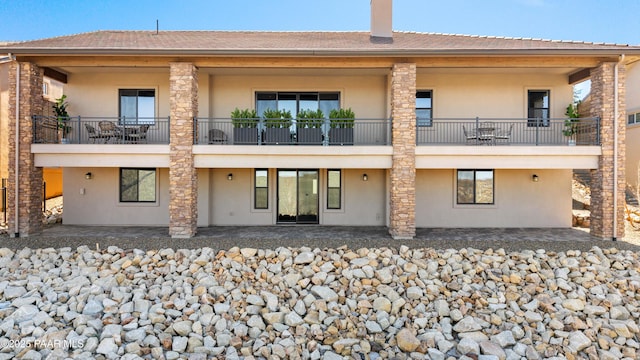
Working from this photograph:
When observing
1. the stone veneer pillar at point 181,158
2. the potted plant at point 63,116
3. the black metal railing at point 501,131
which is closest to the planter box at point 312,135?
the stone veneer pillar at point 181,158

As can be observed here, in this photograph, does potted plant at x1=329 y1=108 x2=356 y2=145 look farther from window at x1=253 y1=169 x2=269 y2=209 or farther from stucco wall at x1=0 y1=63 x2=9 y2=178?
stucco wall at x1=0 y1=63 x2=9 y2=178

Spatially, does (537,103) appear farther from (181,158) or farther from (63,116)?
(63,116)

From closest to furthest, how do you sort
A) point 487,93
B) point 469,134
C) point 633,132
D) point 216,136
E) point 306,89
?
1. point 216,136
2. point 469,134
3. point 487,93
4. point 306,89
5. point 633,132

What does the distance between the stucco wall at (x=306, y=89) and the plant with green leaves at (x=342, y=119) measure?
5.16 feet

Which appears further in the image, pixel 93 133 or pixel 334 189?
pixel 334 189

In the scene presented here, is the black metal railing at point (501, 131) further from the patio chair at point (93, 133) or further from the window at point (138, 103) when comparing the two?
the patio chair at point (93, 133)

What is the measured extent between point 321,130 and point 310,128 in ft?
1.25

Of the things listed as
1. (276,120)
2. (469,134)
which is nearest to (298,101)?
(276,120)

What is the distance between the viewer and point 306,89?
40.2ft

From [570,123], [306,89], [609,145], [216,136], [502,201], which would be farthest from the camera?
[502,201]

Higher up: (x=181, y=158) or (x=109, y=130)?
(x=109, y=130)

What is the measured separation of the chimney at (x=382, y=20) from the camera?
1290 centimetres

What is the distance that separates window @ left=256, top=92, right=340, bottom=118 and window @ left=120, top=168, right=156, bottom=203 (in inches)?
197

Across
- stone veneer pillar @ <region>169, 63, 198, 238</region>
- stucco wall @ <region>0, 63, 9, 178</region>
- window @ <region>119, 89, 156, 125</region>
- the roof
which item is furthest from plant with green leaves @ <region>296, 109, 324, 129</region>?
stucco wall @ <region>0, 63, 9, 178</region>
